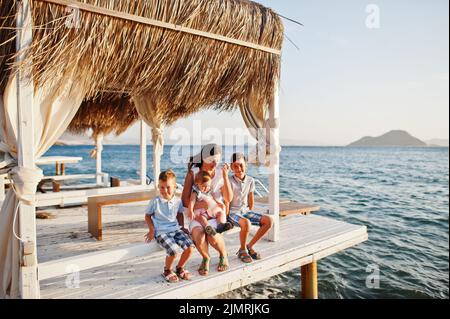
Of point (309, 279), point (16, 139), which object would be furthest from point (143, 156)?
point (16, 139)

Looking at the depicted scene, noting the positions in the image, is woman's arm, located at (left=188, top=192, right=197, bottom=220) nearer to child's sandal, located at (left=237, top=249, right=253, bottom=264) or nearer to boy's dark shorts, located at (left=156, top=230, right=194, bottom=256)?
boy's dark shorts, located at (left=156, top=230, right=194, bottom=256)

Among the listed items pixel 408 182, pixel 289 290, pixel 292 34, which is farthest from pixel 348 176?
pixel 292 34

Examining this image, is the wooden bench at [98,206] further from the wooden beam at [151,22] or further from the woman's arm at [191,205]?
the wooden beam at [151,22]

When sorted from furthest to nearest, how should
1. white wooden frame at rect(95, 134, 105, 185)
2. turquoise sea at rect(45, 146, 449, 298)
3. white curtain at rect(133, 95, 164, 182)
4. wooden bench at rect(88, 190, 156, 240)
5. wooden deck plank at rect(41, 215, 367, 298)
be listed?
white wooden frame at rect(95, 134, 105, 185) → turquoise sea at rect(45, 146, 449, 298) → white curtain at rect(133, 95, 164, 182) → wooden bench at rect(88, 190, 156, 240) → wooden deck plank at rect(41, 215, 367, 298)

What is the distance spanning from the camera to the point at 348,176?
2830cm

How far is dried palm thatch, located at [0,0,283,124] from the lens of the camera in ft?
7.80

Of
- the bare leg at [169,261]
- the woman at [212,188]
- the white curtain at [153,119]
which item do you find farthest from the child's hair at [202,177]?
the white curtain at [153,119]

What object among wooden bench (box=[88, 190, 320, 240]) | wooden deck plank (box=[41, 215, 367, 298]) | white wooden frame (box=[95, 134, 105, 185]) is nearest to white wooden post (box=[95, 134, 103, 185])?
white wooden frame (box=[95, 134, 105, 185])

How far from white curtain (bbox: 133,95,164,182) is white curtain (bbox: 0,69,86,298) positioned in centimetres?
290

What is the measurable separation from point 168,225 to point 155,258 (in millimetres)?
807

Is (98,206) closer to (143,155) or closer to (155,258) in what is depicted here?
(155,258)

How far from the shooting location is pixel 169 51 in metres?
2.93

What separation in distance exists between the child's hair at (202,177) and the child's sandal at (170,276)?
917 mm
